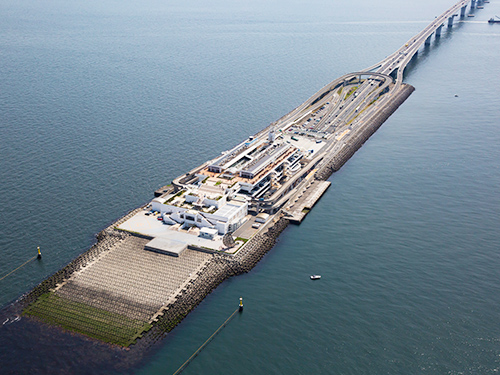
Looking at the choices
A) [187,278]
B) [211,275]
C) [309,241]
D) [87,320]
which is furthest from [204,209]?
[87,320]

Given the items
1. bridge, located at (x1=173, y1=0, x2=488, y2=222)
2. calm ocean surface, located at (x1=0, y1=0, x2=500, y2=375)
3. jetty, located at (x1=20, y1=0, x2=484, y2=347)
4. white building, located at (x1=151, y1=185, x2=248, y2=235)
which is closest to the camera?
calm ocean surface, located at (x1=0, y1=0, x2=500, y2=375)

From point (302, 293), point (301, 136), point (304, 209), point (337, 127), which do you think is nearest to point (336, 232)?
point (304, 209)

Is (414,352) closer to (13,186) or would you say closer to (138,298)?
(138,298)

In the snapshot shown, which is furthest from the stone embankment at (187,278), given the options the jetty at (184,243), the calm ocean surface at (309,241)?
the calm ocean surface at (309,241)

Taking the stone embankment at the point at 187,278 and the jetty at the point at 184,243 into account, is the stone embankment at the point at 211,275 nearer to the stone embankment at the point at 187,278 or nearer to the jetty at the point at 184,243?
the stone embankment at the point at 187,278

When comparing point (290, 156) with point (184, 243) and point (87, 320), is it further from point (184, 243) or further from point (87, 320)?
point (87, 320)

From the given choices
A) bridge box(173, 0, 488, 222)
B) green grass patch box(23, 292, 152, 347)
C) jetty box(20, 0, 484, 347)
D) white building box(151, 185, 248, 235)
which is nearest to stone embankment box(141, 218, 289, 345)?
jetty box(20, 0, 484, 347)

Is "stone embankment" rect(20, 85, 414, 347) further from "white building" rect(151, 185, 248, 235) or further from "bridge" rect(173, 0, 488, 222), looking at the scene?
"bridge" rect(173, 0, 488, 222)
